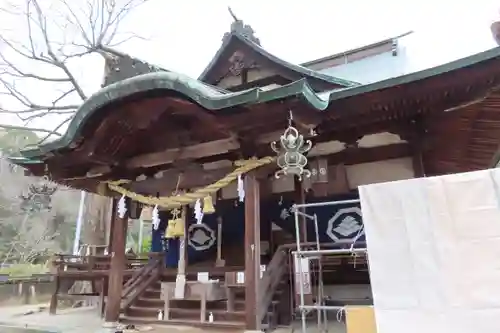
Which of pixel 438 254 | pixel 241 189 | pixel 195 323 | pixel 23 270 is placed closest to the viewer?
pixel 438 254

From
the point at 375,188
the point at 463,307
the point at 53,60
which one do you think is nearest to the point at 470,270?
the point at 463,307

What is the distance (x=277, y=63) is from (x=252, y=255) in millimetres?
4351

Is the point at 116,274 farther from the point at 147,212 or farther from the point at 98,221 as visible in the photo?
the point at 98,221

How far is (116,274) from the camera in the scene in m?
6.75

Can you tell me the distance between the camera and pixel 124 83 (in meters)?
5.54

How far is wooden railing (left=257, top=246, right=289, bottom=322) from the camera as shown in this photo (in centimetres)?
570

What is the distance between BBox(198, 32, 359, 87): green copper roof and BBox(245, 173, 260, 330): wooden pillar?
2809 mm

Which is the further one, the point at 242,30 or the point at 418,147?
the point at 242,30

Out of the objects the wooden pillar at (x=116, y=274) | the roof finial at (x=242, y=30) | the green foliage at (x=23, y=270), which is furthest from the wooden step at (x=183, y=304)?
the green foliage at (x=23, y=270)

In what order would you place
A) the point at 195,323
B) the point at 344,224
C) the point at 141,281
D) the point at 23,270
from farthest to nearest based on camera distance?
1. the point at 23,270
2. the point at 141,281
3. the point at 344,224
4. the point at 195,323

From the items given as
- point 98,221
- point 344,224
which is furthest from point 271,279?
point 98,221

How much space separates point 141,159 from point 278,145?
8.98ft

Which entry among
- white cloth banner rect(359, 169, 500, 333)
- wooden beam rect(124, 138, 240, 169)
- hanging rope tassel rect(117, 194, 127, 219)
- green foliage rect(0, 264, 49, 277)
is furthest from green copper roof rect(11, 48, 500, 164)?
green foliage rect(0, 264, 49, 277)

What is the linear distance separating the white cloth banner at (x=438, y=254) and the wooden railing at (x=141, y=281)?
507cm
